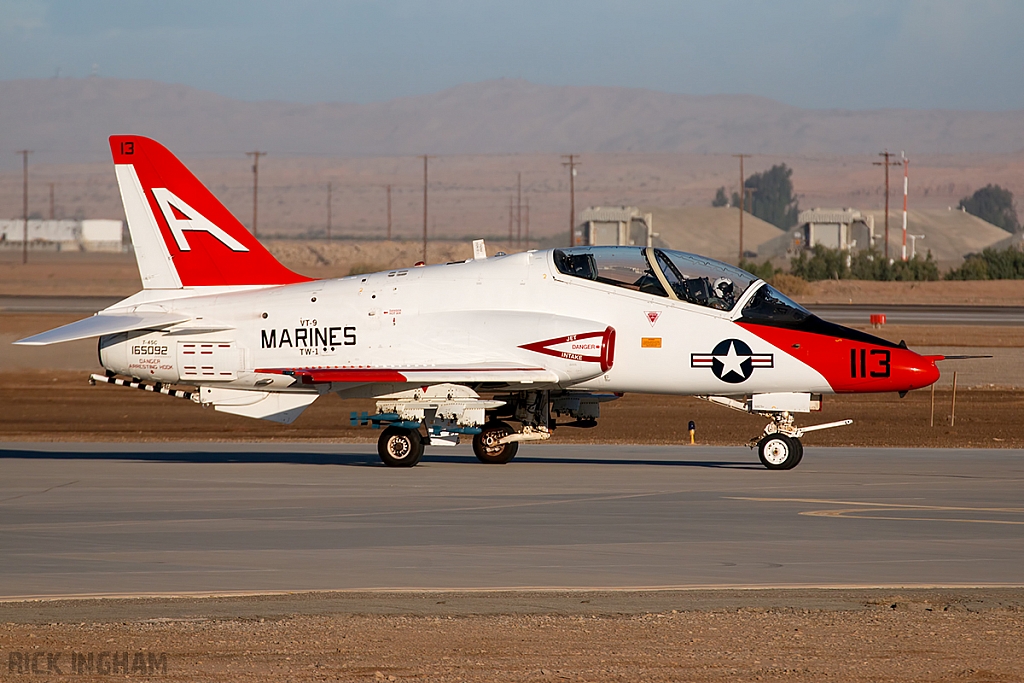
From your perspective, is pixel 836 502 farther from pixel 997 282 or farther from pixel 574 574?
pixel 997 282

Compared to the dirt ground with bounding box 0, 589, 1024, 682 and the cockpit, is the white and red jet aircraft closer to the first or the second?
the cockpit

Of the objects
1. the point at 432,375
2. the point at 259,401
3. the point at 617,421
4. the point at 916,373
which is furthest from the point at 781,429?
the point at 617,421

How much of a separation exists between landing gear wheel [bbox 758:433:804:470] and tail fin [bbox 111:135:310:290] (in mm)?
7779

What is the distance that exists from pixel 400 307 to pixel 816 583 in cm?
1005

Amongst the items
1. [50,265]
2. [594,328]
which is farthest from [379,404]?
[50,265]

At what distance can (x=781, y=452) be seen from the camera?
61.2 ft

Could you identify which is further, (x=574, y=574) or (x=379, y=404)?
(x=379, y=404)

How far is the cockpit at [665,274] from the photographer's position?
61.2 feet

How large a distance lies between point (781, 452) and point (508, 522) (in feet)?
20.5

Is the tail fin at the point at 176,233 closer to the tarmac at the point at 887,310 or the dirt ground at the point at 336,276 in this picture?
the tarmac at the point at 887,310

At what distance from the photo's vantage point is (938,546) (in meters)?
12.2

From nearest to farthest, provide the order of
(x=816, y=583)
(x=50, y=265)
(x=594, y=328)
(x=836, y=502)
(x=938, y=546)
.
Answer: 1. (x=816, y=583)
2. (x=938, y=546)
3. (x=836, y=502)
4. (x=594, y=328)
5. (x=50, y=265)

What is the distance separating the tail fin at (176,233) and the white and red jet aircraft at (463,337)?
3 centimetres

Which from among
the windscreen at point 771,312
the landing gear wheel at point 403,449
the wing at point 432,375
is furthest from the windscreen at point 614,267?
the landing gear wheel at point 403,449
